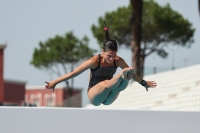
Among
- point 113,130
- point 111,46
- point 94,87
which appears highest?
point 111,46

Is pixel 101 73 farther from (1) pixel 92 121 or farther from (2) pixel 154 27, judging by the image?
(2) pixel 154 27

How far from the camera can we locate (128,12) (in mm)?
37719

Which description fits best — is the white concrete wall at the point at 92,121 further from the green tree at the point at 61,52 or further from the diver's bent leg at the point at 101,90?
the green tree at the point at 61,52

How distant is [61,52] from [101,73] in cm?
3743

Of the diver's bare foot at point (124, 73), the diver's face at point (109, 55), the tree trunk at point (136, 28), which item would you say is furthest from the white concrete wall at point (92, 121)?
the tree trunk at point (136, 28)

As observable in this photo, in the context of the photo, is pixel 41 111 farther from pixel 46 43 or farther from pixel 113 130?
pixel 46 43

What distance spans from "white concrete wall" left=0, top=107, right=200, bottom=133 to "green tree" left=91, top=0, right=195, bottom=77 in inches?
1114

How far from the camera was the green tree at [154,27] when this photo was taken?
116 feet

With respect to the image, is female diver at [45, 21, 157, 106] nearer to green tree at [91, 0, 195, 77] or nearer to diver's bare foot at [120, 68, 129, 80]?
diver's bare foot at [120, 68, 129, 80]

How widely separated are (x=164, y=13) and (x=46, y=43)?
37.3 ft

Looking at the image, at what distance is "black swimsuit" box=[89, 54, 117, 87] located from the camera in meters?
6.07

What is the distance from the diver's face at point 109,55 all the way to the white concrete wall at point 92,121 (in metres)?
0.71

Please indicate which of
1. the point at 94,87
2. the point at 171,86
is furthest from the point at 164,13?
the point at 94,87

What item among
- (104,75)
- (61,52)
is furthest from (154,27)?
(104,75)
